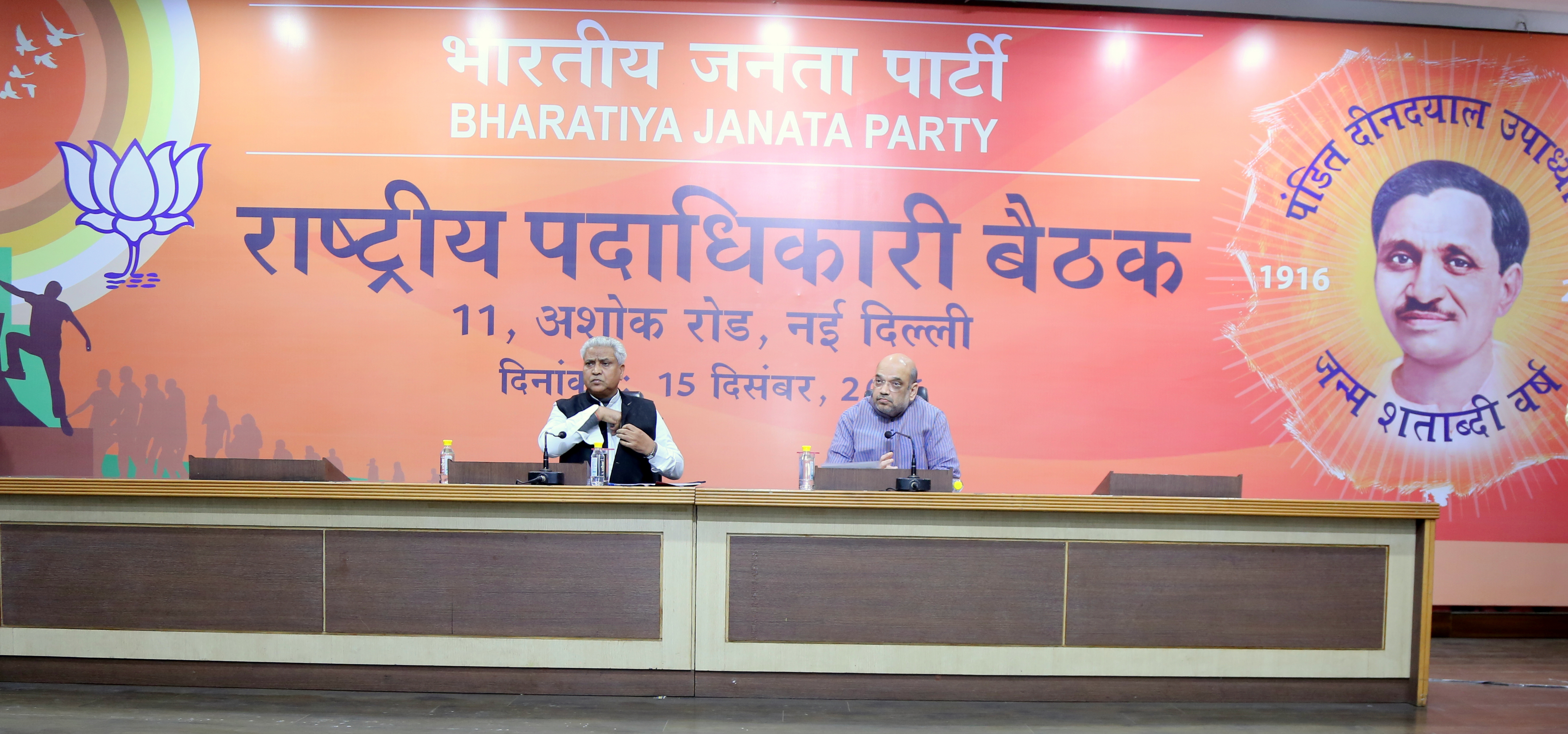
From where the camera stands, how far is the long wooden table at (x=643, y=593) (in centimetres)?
330

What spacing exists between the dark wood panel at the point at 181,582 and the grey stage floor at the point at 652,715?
26cm

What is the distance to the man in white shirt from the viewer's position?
3.87m

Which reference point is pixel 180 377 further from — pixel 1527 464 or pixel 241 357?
pixel 1527 464

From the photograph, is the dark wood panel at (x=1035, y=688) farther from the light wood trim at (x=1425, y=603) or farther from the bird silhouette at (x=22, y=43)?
the bird silhouette at (x=22, y=43)

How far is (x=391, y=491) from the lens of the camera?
3.28 meters

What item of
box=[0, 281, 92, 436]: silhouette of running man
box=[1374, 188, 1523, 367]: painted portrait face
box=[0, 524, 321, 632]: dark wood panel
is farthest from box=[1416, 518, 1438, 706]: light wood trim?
box=[0, 281, 92, 436]: silhouette of running man

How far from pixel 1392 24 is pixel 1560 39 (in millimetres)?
968

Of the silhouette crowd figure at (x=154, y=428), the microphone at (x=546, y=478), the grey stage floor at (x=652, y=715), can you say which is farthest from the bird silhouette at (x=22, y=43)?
the microphone at (x=546, y=478)

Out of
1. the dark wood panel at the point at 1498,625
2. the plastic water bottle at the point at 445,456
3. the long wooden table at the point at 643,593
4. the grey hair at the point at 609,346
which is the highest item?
the grey hair at the point at 609,346

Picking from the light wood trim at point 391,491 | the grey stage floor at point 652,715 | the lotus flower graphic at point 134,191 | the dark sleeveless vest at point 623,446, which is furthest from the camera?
the lotus flower graphic at point 134,191

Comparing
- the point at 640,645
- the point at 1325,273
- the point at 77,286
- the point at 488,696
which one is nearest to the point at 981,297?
the point at 1325,273

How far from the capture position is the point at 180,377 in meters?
4.71

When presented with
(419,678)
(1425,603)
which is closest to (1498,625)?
(1425,603)

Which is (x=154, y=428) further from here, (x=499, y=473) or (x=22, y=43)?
(x=499, y=473)
